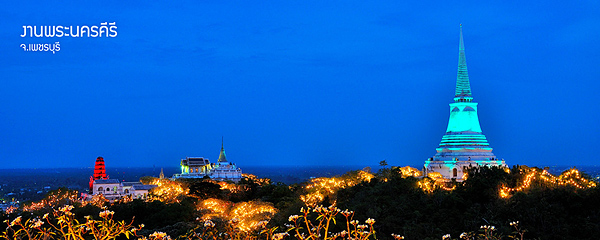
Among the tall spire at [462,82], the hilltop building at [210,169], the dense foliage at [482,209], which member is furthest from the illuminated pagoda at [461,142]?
the hilltop building at [210,169]

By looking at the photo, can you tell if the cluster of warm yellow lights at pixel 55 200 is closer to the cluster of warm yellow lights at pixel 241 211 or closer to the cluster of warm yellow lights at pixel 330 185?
the cluster of warm yellow lights at pixel 241 211

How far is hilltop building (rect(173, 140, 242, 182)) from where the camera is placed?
59188 millimetres

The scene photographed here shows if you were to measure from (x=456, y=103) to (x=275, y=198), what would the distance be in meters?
15.3

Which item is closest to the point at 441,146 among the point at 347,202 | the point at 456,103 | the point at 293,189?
the point at 456,103

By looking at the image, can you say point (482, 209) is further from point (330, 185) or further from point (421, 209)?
point (330, 185)

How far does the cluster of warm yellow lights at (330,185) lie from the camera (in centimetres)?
3572

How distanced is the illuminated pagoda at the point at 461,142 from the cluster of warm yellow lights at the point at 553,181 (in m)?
11.8

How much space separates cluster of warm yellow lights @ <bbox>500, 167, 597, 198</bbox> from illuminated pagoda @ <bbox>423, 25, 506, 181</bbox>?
38.8 ft

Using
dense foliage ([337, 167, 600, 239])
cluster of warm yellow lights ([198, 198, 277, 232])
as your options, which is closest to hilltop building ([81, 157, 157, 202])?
cluster of warm yellow lights ([198, 198, 277, 232])

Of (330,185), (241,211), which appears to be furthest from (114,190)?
(330,185)

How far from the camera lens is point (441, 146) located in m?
44.8

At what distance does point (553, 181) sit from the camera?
2822 centimetres

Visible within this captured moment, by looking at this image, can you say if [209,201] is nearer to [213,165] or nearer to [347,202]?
[347,202]

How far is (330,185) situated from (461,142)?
11445mm
